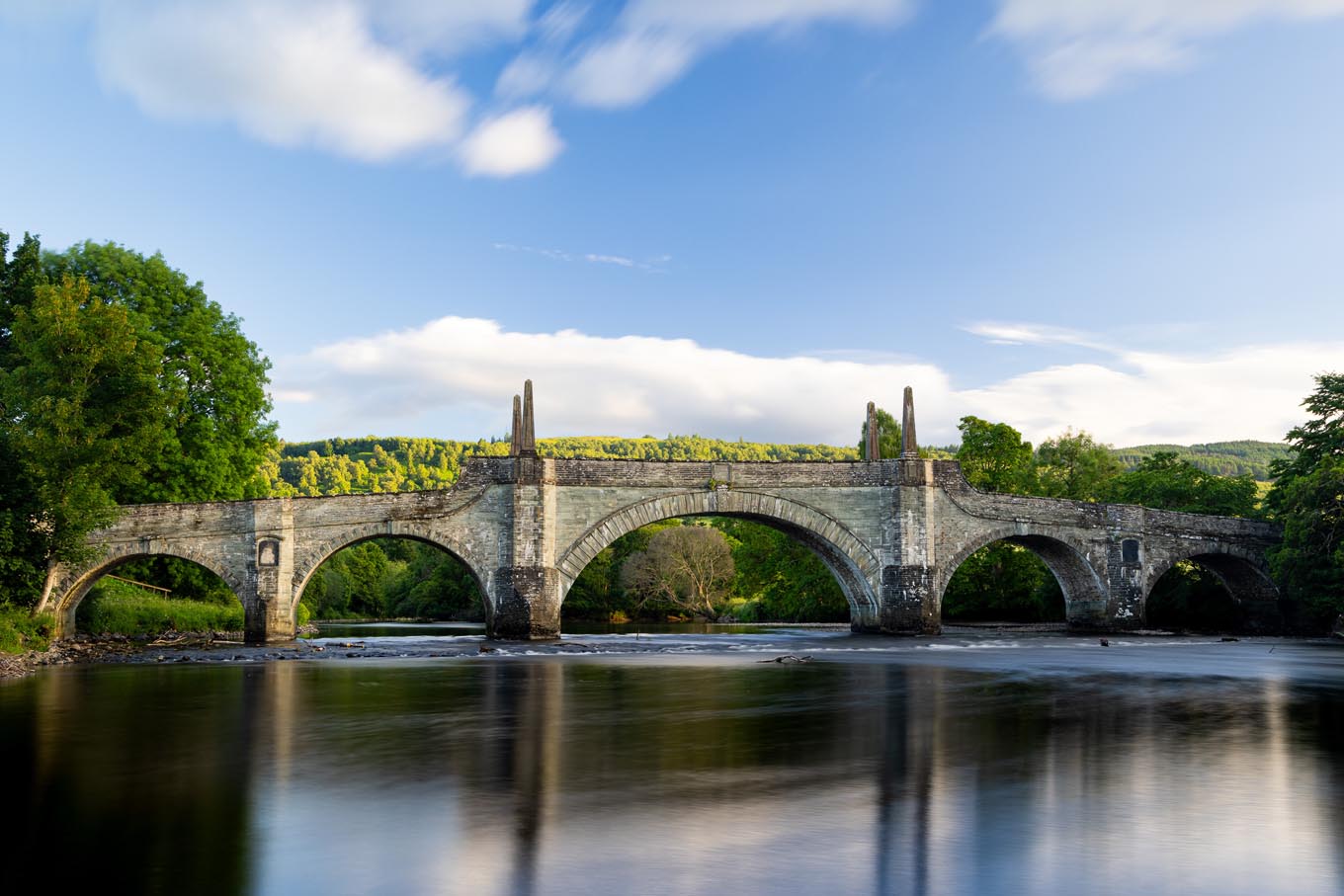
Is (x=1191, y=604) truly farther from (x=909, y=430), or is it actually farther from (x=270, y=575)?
(x=270, y=575)

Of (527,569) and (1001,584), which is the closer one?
(527,569)

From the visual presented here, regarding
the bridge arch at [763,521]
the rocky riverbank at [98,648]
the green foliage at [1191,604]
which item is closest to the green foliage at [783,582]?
the green foliage at [1191,604]

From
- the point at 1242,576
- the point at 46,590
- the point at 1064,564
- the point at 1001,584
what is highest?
the point at 1064,564

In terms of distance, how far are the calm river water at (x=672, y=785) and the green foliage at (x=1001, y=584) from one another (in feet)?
104

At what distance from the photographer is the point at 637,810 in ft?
Result: 30.8

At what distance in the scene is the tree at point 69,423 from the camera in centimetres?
2758

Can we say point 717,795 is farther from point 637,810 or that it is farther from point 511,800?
point 511,800

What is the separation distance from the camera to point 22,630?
1079 inches

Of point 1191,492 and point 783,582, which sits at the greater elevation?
point 1191,492

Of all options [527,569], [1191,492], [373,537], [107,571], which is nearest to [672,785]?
[527,569]

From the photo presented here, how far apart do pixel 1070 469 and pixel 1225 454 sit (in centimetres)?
13467

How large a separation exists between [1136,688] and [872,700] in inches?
239

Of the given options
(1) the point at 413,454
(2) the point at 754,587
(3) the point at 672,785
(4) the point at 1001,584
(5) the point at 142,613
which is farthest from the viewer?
(1) the point at 413,454

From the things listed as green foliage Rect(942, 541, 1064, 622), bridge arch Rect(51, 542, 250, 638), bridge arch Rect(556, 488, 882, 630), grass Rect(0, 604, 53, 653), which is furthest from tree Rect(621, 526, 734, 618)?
grass Rect(0, 604, 53, 653)
